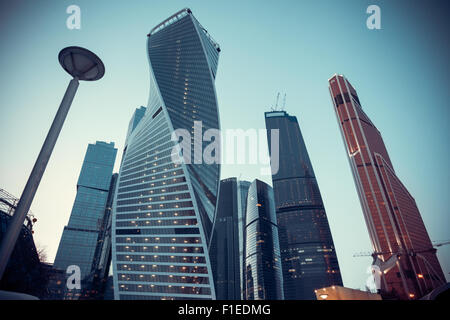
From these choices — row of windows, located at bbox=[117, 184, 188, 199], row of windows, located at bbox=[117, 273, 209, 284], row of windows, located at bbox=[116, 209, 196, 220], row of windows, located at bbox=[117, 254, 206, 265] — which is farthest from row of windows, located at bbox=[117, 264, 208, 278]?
row of windows, located at bbox=[117, 184, 188, 199]

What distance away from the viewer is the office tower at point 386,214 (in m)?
108

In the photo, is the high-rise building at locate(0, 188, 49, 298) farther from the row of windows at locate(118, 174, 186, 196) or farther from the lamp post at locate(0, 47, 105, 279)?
the row of windows at locate(118, 174, 186, 196)

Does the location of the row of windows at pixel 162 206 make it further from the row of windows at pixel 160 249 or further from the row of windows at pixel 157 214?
the row of windows at pixel 160 249

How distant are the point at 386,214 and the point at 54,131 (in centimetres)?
15115

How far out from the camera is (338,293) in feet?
77.3

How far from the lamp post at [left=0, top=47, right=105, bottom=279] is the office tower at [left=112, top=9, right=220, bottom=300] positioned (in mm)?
96778

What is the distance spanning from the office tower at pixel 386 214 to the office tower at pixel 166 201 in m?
82.3

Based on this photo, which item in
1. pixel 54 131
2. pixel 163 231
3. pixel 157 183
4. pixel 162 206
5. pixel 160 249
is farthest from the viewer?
pixel 157 183

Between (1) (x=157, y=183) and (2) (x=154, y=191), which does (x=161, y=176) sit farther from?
(2) (x=154, y=191)

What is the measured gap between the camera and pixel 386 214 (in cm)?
12600

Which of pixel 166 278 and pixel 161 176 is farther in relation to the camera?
pixel 161 176

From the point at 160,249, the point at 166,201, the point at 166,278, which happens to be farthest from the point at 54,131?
the point at 166,201

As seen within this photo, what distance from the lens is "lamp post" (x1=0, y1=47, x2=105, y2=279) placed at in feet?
34.3
